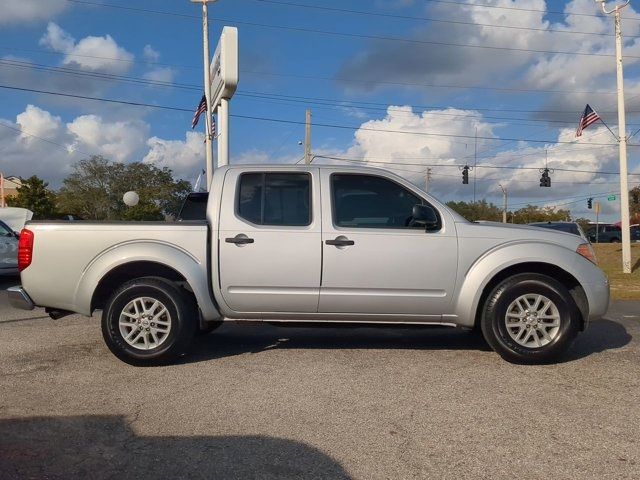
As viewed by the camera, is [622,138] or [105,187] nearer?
[622,138]

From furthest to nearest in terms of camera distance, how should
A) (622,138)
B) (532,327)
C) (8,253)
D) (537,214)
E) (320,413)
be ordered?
1. (537,214)
2. (622,138)
3. (8,253)
4. (532,327)
5. (320,413)

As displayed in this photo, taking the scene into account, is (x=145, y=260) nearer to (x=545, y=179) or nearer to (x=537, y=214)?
(x=545, y=179)

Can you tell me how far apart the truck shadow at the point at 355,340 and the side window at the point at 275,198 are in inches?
59.1

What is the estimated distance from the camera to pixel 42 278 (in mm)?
5539

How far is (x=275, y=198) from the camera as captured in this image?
575 centimetres

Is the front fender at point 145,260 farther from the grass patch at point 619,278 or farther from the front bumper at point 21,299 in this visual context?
the grass patch at point 619,278

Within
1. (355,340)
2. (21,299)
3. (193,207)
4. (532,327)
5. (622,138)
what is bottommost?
(355,340)

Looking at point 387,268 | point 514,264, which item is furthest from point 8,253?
point 514,264

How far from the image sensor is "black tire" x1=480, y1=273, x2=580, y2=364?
5434mm

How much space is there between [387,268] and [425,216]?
1.96 ft

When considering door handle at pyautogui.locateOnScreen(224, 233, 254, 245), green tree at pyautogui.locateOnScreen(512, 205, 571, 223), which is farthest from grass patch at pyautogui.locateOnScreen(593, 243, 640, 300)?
green tree at pyautogui.locateOnScreen(512, 205, 571, 223)

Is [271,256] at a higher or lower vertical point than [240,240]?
lower

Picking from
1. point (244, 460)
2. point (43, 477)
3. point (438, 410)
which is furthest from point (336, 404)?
point (43, 477)

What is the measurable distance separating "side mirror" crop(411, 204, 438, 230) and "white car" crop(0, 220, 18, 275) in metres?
11.0
